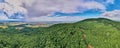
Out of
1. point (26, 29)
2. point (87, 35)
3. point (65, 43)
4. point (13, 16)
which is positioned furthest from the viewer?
point (26, 29)

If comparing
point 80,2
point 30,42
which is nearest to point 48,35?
point 30,42

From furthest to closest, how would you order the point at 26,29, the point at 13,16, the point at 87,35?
the point at 26,29, the point at 13,16, the point at 87,35

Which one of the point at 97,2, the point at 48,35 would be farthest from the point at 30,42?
the point at 97,2

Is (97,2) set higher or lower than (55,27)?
higher

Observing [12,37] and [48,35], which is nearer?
[48,35]

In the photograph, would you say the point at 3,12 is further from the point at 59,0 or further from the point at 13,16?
the point at 59,0

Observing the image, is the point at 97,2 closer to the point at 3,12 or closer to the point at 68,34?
the point at 68,34
